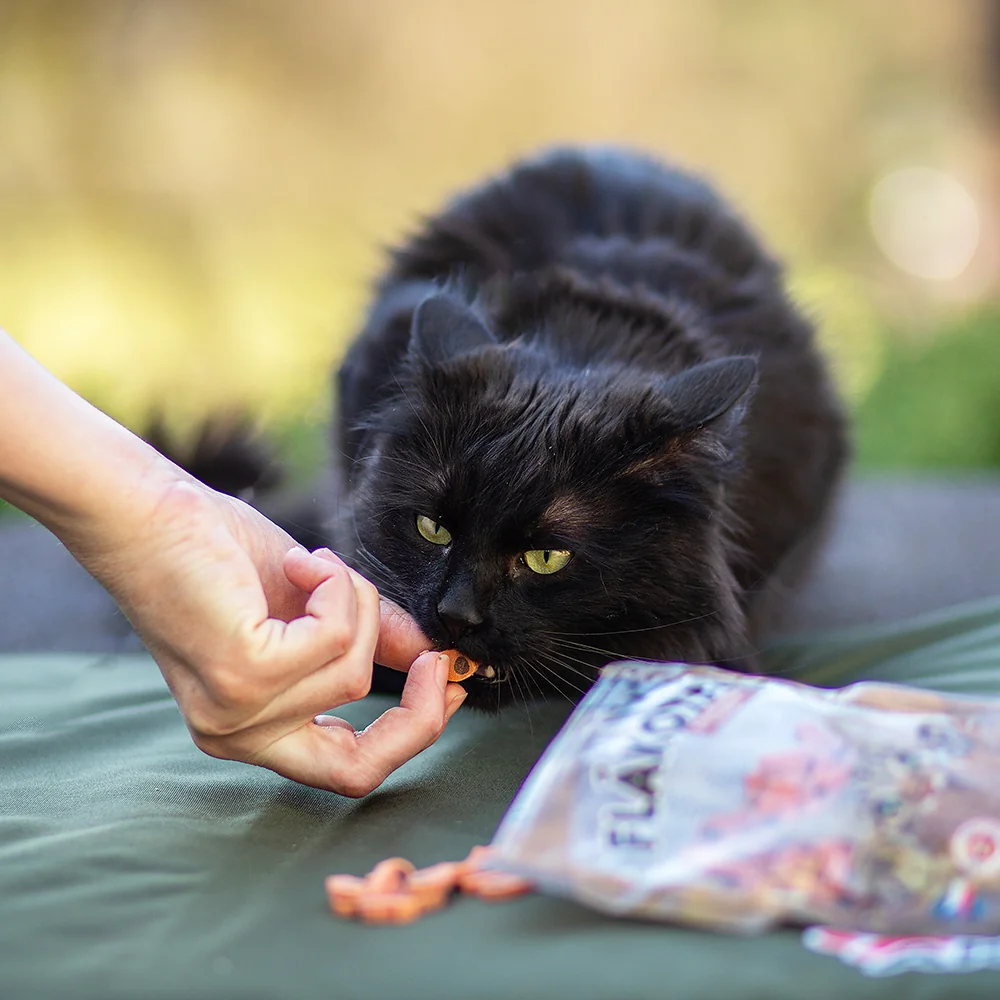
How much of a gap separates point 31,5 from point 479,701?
553 cm

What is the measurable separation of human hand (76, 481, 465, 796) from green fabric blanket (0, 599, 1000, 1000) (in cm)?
8

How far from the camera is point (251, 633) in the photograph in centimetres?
107

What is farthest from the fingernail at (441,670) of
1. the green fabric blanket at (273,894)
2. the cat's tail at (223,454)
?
the cat's tail at (223,454)

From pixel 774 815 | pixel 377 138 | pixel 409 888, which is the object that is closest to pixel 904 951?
pixel 774 815

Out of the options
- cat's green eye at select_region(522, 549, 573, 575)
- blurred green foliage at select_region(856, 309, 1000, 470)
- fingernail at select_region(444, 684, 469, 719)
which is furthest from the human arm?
blurred green foliage at select_region(856, 309, 1000, 470)

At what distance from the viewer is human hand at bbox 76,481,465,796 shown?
1.08 metres

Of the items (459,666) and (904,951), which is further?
(459,666)

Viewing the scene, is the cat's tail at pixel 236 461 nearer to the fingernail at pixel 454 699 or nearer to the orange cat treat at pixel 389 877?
the fingernail at pixel 454 699

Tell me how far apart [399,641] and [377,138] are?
17.6 ft

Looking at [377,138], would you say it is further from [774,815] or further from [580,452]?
[774,815]

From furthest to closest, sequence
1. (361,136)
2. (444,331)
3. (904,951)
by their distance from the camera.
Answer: (361,136) < (444,331) < (904,951)

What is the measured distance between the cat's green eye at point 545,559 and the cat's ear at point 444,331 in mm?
337

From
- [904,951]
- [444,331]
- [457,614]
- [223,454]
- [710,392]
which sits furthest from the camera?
[223,454]

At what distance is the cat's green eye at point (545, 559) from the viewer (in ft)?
4.81
